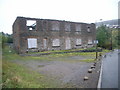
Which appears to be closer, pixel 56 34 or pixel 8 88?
pixel 8 88

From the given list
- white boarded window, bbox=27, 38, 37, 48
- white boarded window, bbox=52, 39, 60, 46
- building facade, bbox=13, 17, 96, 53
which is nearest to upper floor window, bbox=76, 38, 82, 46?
building facade, bbox=13, 17, 96, 53

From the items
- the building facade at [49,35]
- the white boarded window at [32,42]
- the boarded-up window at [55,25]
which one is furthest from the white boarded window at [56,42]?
the white boarded window at [32,42]

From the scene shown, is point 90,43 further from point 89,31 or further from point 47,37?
point 47,37

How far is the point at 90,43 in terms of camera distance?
31484mm

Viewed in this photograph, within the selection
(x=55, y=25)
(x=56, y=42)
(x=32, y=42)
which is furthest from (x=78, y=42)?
(x=32, y=42)

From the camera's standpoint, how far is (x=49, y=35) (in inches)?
947

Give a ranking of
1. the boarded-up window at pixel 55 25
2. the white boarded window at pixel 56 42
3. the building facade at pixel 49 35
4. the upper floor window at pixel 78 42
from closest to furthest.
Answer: the building facade at pixel 49 35, the boarded-up window at pixel 55 25, the white boarded window at pixel 56 42, the upper floor window at pixel 78 42

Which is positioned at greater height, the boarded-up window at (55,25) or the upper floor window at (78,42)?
the boarded-up window at (55,25)

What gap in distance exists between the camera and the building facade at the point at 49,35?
69.7 ft

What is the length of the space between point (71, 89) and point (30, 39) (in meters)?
17.5

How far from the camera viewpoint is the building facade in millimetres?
21234

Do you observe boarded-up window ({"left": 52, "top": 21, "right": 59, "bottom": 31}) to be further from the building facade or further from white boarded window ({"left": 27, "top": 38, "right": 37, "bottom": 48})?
white boarded window ({"left": 27, "top": 38, "right": 37, "bottom": 48})

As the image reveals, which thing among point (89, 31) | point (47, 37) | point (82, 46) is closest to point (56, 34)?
point (47, 37)

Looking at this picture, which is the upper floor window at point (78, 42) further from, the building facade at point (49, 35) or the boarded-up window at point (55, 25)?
the boarded-up window at point (55, 25)
